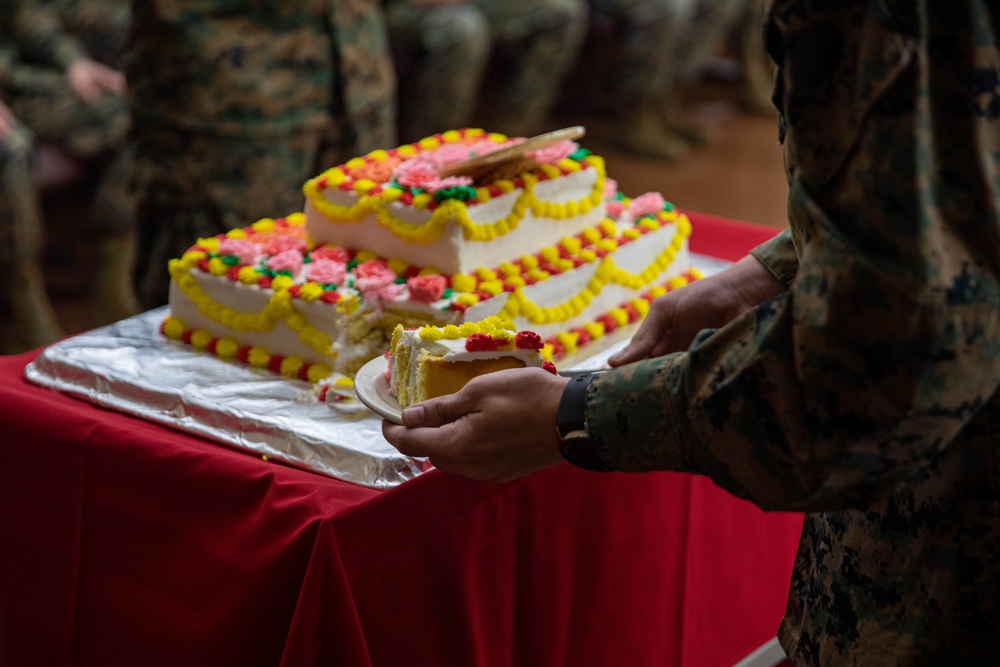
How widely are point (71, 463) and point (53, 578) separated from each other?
0.50ft

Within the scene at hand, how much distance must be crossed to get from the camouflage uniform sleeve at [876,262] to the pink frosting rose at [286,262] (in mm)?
962

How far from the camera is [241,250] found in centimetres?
174

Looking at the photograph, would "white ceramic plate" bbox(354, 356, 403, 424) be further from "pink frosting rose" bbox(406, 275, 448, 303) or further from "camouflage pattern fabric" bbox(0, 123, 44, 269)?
"camouflage pattern fabric" bbox(0, 123, 44, 269)

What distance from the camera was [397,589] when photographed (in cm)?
124

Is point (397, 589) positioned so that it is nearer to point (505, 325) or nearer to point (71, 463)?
point (505, 325)

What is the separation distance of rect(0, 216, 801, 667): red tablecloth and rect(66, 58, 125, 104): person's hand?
2.20m

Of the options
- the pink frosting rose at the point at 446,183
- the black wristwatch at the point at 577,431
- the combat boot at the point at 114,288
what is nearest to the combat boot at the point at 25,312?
the combat boot at the point at 114,288

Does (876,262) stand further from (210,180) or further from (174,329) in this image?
(210,180)

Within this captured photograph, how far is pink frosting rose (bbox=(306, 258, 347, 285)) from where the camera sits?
5.42ft

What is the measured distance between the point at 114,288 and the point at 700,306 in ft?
8.39

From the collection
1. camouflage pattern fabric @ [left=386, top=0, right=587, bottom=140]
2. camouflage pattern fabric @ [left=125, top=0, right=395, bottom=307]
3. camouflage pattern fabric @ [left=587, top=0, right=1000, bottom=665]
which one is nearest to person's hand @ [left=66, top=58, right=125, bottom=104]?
camouflage pattern fabric @ [left=386, top=0, right=587, bottom=140]

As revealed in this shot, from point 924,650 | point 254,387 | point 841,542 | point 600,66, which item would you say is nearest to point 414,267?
point 254,387

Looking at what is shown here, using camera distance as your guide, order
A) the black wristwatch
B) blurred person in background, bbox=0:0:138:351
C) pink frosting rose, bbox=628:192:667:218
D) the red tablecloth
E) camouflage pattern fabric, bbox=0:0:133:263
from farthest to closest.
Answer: camouflage pattern fabric, bbox=0:0:133:263, blurred person in background, bbox=0:0:138:351, pink frosting rose, bbox=628:192:667:218, the red tablecloth, the black wristwatch

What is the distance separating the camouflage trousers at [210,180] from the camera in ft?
8.20
